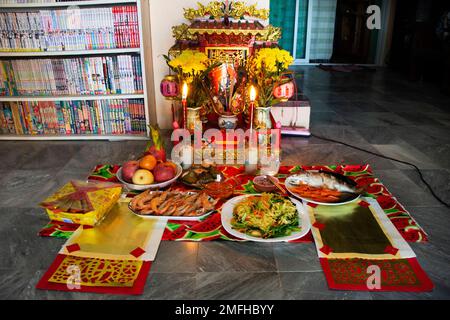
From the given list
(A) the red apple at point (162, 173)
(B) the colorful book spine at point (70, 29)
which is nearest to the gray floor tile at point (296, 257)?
(A) the red apple at point (162, 173)

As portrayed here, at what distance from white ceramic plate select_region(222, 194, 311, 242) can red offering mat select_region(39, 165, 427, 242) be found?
0.06m

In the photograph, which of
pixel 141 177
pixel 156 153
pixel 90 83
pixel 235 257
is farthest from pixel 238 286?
pixel 90 83

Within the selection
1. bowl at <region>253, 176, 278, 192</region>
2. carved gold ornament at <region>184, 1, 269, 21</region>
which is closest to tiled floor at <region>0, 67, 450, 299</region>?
bowl at <region>253, 176, 278, 192</region>

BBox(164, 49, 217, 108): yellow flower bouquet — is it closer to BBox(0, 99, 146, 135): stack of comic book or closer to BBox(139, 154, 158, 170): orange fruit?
BBox(139, 154, 158, 170): orange fruit

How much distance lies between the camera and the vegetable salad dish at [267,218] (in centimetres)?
165

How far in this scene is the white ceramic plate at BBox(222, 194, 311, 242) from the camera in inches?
63.5

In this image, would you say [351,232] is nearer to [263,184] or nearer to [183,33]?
[263,184]

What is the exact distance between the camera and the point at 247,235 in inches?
64.3

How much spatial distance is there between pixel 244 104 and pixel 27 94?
184cm

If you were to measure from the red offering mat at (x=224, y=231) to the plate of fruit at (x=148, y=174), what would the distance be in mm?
71

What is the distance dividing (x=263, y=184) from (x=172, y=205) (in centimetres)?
51

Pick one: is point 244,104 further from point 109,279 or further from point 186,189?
point 109,279

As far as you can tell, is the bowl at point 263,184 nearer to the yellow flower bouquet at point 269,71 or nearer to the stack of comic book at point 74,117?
the yellow flower bouquet at point 269,71
